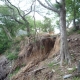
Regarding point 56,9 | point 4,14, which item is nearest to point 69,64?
point 56,9

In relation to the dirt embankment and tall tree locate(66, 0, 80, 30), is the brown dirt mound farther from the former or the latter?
tall tree locate(66, 0, 80, 30)

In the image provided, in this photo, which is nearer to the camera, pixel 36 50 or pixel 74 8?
pixel 36 50

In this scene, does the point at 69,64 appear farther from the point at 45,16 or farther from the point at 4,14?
the point at 4,14

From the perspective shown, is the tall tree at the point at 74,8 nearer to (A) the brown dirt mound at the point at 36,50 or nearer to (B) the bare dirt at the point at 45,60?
(B) the bare dirt at the point at 45,60

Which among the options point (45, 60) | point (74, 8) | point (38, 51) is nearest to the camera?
point (45, 60)

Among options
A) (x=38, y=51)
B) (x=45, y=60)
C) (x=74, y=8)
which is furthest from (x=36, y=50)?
(x=74, y=8)

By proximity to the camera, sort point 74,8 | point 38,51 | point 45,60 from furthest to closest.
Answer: point 74,8 < point 38,51 < point 45,60

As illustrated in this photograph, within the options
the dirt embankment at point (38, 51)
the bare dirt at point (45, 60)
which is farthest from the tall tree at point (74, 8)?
the dirt embankment at point (38, 51)

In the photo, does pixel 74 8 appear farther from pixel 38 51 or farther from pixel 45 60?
pixel 45 60

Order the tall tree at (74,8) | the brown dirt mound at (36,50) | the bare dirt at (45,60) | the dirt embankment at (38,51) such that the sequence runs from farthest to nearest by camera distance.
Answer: the tall tree at (74,8) < the brown dirt mound at (36,50) < the dirt embankment at (38,51) < the bare dirt at (45,60)

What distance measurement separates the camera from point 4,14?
13523 millimetres

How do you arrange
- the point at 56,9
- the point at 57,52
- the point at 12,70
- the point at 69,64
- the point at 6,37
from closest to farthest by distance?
the point at 69,64
the point at 56,9
the point at 57,52
the point at 12,70
the point at 6,37

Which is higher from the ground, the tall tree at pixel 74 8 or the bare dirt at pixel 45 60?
the tall tree at pixel 74 8

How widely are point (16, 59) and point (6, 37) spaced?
4.44m
